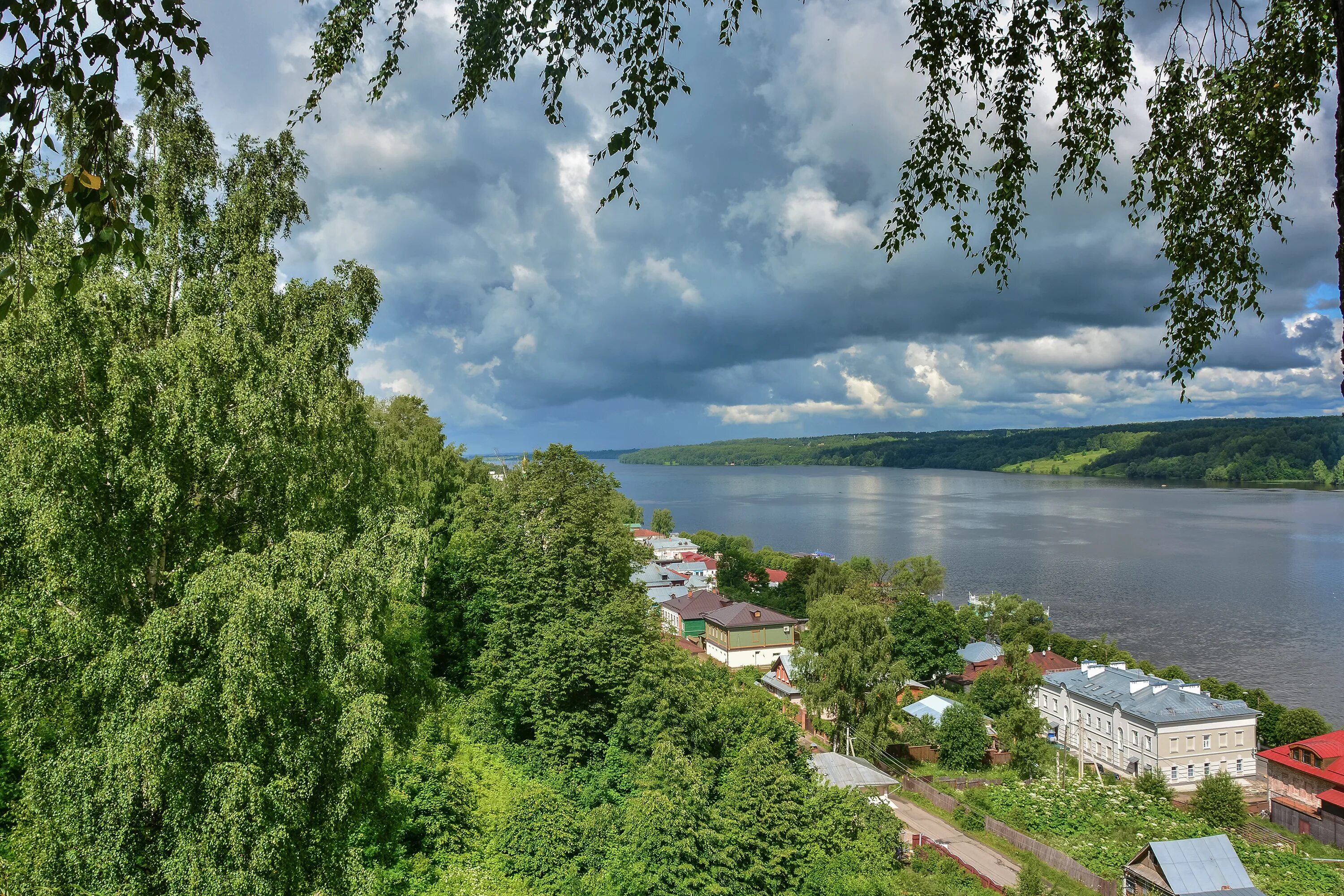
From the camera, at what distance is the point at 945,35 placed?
353 centimetres

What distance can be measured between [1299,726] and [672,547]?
171ft

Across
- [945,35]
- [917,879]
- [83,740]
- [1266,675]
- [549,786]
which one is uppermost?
[945,35]

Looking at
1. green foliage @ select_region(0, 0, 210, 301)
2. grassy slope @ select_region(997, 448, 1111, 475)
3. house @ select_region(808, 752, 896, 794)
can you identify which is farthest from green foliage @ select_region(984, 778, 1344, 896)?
grassy slope @ select_region(997, 448, 1111, 475)

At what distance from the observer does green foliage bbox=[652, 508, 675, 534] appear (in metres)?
87.4

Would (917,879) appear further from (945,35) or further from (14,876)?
(945,35)

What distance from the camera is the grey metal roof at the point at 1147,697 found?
2750 cm

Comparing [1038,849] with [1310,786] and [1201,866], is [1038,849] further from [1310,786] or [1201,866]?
[1310,786]

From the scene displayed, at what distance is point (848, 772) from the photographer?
22.1 m

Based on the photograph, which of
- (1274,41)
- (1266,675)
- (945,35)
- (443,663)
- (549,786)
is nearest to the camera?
(1274,41)

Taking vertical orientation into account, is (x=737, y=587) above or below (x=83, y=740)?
below

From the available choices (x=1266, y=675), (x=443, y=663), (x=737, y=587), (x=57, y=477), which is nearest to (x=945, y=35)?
(x=57, y=477)

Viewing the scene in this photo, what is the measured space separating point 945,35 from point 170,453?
8.34 meters

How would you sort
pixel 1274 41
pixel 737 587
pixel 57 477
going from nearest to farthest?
pixel 1274 41 < pixel 57 477 < pixel 737 587

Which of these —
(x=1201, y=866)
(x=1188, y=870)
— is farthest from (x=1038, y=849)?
(x=1201, y=866)
